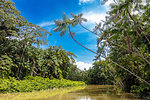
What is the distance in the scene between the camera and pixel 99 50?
20.4 feet

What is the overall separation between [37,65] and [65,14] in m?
7.91

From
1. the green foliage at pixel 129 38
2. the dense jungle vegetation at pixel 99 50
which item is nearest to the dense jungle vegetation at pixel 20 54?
the dense jungle vegetation at pixel 99 50

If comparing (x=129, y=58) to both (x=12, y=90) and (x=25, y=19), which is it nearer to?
(x=12, y=90)

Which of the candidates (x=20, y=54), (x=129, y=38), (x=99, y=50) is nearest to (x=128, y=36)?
(x=129, y=38)

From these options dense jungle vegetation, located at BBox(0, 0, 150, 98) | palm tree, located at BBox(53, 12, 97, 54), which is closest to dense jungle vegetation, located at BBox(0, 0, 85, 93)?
dense jungle vegetation, located at BBox(0, 0, 150, 98)

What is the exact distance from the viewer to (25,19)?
10.6m

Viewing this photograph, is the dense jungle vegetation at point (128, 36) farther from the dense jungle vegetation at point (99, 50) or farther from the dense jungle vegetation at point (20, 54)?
the dense jungle vegetation at point (20, 54)

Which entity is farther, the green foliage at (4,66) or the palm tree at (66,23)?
the green foliage at (4,66)

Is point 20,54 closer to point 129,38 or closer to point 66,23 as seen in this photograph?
point 66,23

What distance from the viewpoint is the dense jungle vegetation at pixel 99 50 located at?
392cm

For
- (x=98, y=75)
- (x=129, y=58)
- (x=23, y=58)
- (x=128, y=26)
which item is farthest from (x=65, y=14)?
(x=98, y=75)

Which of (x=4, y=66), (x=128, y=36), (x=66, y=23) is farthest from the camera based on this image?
(x=4, y=66)

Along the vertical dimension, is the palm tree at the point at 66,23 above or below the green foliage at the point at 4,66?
above

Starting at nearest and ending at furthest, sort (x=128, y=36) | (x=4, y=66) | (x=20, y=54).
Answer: (x=128, y=36) → (x=4, y=66) → (x=20, y=54)
